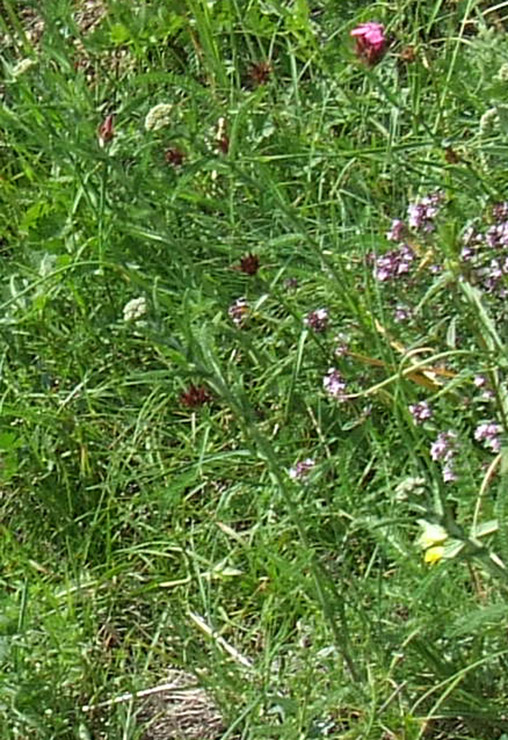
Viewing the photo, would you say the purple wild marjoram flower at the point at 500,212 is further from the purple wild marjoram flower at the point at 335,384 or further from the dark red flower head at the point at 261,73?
the dark red flower head at the point at 261,73

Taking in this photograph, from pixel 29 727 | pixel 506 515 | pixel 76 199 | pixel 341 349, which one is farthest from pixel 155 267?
pixel 506 515

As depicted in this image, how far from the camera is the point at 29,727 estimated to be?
1741 millimetres

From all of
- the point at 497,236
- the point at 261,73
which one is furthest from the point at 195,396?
the point at 261,73

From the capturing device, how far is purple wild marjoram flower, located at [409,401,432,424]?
1.70 meters

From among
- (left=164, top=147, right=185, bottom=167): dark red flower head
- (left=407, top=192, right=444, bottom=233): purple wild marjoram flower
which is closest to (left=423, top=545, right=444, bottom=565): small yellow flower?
(left=407, top=192, right=444, bottom=233): purple wild marjoram flower

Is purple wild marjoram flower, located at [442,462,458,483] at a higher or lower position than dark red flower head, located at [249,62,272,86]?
lower

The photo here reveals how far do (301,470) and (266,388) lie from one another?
0.57 feet

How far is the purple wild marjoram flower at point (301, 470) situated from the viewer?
179 centimetres

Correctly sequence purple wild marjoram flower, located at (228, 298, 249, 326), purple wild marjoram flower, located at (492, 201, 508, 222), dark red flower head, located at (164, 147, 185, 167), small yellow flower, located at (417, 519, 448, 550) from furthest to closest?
dark red flower head, located at (164, 147, 185, 167), purple wild marjoram flower, located at (228, 298, 249, 326), purple wild marjoram flower, located at (492, 201, 508, 222), small yellow flower, located at (417, 519, 448, 550)

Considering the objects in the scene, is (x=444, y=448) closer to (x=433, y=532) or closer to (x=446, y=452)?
(x=446, y=452)

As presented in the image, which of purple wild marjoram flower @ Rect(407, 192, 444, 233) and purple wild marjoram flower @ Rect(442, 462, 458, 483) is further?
purple wild marjoram flower @ Rect(407, 192, 444, 233)

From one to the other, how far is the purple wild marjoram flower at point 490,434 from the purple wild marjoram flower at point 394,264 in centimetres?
26

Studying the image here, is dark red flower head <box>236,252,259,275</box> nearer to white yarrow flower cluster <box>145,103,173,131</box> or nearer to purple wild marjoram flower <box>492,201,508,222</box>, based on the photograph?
white yarrow flower cluster <box>145,103,173,131</box>

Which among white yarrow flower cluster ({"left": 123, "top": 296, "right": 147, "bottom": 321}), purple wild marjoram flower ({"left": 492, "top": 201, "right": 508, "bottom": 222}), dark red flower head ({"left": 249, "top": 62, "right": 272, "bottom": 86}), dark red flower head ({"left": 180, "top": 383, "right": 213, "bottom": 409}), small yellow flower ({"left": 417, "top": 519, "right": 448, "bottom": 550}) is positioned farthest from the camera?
dark red flower head ({"left": 249, "top": 62, "right": 272, "bottom": 86})
